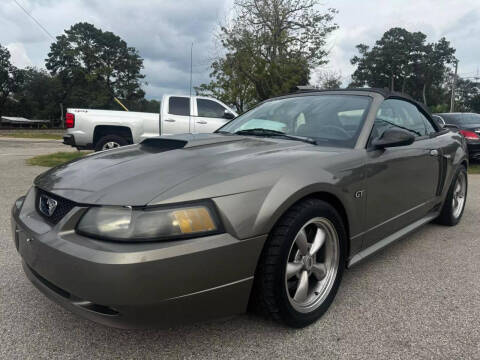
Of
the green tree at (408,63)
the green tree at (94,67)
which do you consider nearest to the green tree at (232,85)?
the green tree at (94,67)

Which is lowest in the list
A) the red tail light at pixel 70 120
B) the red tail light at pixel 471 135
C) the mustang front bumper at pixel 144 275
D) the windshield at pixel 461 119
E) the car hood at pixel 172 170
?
the mustang front bumper at pixel 144 275

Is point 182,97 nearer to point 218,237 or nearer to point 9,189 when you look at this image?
point 9,189

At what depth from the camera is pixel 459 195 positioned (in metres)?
4.01

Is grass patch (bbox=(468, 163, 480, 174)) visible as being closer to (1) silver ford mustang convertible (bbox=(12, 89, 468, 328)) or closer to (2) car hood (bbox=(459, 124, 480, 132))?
(2) car hood (bbox=(459, 124, 480, 132))

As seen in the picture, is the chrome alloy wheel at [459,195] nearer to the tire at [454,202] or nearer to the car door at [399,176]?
the tire at [454,202]

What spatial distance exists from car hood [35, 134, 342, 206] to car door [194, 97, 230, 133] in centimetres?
594

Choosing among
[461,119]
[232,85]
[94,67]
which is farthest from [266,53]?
[94,67]

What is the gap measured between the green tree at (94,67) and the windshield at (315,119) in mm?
58670

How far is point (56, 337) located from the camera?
70.0 inches

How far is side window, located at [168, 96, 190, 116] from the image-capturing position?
8.29m

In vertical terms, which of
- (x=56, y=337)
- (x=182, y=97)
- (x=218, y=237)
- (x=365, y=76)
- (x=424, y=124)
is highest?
(x=365, y=76)

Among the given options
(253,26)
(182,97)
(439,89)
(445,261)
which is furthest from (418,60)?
(445,261)

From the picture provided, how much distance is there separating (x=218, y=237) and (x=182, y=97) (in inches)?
294

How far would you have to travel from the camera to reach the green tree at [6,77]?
5550 cm
